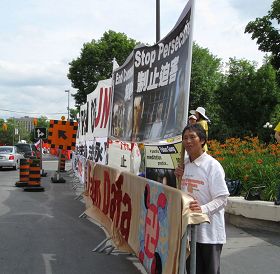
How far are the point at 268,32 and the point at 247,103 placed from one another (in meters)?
7.13

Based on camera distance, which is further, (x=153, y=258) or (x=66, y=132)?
(x=66, y=132)

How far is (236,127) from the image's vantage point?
3384 centimetres

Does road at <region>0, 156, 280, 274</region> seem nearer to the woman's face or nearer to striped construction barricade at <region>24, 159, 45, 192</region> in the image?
the woman's face

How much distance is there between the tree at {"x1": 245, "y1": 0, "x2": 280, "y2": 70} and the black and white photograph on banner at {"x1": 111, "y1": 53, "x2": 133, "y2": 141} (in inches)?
793

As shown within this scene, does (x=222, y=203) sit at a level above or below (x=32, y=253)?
above

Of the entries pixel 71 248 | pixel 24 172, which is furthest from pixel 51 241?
pixel 24 172

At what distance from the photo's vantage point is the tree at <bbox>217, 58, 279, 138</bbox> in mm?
34062

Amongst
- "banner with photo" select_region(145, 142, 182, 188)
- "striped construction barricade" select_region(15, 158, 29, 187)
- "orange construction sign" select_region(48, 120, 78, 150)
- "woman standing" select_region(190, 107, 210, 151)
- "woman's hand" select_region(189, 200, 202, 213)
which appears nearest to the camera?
"woman's hand" select_region(189, 200, 202, 213)

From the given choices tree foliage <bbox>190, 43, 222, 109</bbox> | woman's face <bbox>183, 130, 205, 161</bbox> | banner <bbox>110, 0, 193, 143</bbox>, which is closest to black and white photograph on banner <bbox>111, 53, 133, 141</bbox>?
banner <bbox>110, 0, 193, 143</bbox>

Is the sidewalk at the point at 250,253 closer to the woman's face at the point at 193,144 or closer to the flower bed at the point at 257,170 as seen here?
the flower bed at the point at 257,170

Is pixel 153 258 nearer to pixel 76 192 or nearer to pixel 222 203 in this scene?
pixel 222 203

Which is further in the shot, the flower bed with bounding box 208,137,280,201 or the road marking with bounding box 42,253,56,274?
the flower bed with bounding box 208,137,280,201

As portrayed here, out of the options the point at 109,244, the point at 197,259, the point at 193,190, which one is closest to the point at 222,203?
the point at 193,190

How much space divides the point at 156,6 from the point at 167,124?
12.3 meters
